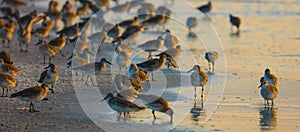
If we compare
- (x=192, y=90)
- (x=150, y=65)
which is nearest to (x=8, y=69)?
(x=150, y=65)

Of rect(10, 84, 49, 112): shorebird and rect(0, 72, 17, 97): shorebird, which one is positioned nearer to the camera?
rect(10, 84, 49, 112): shorebird

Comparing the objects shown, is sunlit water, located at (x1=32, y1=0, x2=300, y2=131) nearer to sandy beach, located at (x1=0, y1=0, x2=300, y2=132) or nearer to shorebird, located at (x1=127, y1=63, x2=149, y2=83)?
sandy beach, located at (x1=0, y1=0, x2=300, y2=132)

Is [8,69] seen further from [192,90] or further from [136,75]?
[192,90]

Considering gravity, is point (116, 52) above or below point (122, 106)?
above

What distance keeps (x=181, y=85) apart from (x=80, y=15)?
44.4 feet

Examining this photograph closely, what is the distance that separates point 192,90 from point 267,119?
8.97ft

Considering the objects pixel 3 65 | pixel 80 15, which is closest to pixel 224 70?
pixel 3 65

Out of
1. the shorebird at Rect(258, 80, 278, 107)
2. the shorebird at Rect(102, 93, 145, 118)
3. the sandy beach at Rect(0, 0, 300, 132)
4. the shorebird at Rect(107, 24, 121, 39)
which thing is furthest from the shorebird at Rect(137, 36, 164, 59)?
the shorebird at Rect(102, 93, 145, 118)

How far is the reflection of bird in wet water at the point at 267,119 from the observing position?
10594mm

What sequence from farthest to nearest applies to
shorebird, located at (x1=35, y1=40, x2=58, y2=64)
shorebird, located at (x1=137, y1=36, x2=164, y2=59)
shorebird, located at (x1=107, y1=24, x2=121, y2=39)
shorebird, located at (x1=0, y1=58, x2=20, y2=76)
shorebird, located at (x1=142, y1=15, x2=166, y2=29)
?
shorebird, located at (x1=142, y1=15, x2=166, y2=29), shorebird, located at (x1=107, y1=24, x2=121, y2=39), shorebird, located at (x1=137, y1=36, x2=164, y2=59), shorebird, located at (x1=35, y1=40, x2=58, y2=64), shorebird, located at (x1=0, y1=58, x2=20, y2=76)

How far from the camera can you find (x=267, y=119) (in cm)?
1116

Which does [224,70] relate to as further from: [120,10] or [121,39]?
[120,10]

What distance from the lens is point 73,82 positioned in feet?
46.1

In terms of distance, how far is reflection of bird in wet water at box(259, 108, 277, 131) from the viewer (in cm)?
1059
